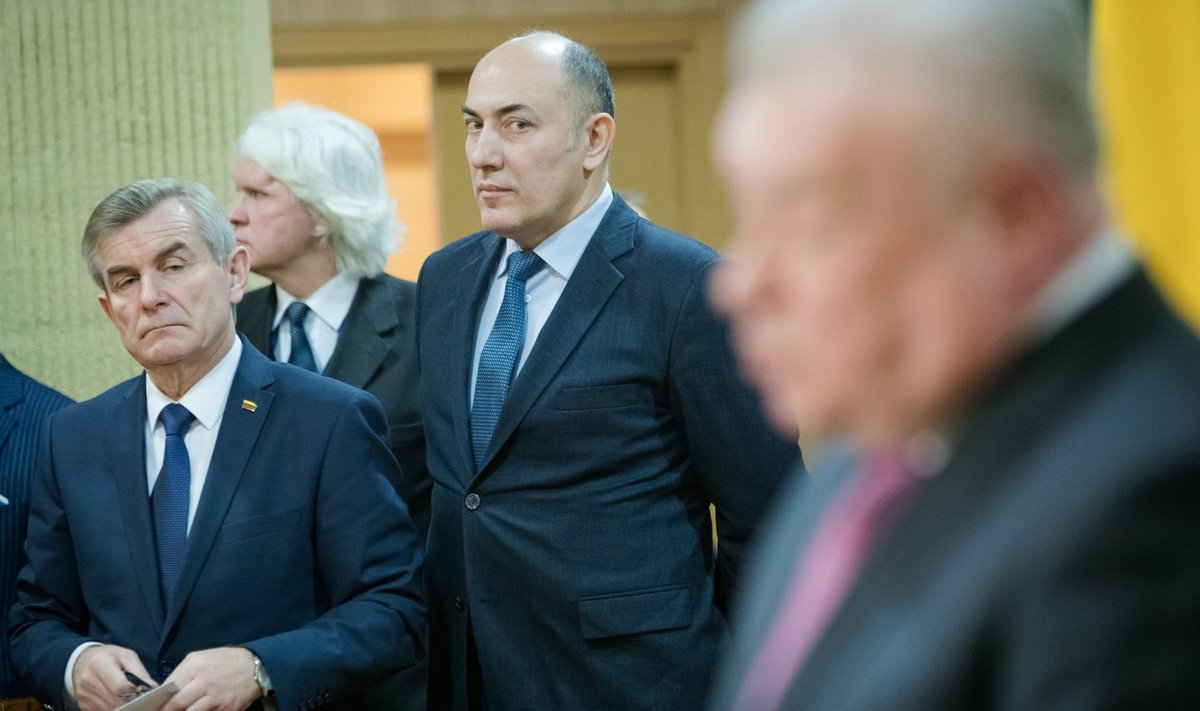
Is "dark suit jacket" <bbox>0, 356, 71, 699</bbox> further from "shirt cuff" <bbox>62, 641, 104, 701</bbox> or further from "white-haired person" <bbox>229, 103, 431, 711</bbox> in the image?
"white-haired person" <bbox>229, 103, 431, 711</bbox>

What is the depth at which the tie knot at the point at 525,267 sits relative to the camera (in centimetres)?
258

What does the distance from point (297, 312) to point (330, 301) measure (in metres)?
0.08

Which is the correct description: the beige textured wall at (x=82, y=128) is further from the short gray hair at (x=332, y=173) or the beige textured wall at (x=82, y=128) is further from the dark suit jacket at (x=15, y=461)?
the dark suit jacket at (x=15, y=461)

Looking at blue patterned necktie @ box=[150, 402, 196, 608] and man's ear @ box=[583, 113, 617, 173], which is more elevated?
man's ear @ box=[583, 113, 617, 173]

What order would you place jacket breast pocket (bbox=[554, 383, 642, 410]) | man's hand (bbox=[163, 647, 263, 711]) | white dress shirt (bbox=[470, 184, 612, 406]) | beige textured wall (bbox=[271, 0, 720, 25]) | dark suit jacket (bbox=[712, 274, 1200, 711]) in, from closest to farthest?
dark suit jacket (bbox=[712, 274, 1200, 711]) < man's hand (bbox=[163, 647, 263, 711]) < jacket breast pocket (bbox=[554, 383, 642, 410]) < white dress shirt (bbox=[470, 184, 612, 406]) < beige textured wall (bbox=[271, 0, 720, 25])

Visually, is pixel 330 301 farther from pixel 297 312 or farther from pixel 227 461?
pixel 227 461

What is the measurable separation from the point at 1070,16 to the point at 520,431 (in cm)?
173

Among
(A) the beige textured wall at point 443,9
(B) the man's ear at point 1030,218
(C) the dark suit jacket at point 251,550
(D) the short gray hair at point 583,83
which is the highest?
(A) the beige textured wall at point 443,9

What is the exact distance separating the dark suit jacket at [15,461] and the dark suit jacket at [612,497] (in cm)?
86

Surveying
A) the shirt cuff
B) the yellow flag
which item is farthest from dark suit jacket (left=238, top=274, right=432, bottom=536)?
the yellow flag

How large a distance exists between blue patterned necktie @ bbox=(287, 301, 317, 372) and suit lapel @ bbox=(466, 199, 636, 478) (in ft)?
2.55

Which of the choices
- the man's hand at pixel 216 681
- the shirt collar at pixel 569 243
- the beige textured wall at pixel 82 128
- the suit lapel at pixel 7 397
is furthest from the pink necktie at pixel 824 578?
the beige textured wall at pixel 82 128

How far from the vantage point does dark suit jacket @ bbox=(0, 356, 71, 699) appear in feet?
8.58

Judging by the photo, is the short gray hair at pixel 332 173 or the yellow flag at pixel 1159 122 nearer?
the yellow flag at pixel 1159 122
